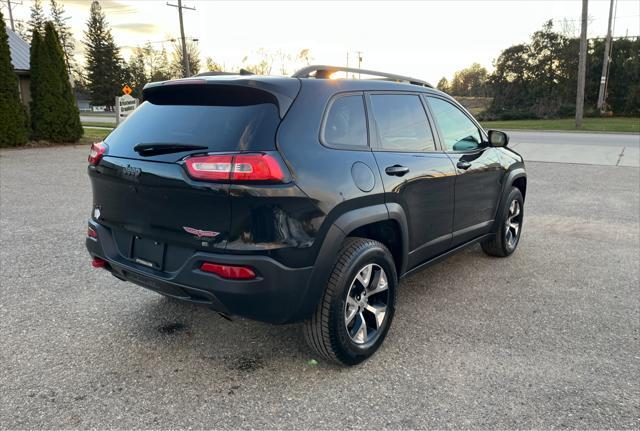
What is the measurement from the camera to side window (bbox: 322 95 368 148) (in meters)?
2.94

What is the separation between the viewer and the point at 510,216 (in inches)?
209

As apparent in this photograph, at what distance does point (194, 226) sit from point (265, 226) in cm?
41

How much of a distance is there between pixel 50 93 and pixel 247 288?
16890 millimetres

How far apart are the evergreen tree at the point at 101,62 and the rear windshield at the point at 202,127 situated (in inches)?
2763

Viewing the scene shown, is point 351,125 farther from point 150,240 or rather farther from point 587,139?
point 587,139

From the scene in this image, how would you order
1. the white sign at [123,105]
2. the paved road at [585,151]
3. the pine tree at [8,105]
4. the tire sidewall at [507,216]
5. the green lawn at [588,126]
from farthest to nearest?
1. the green lawn at [588,126]
2. the white sign at [123,105]
3. the pine tree at [8,105]
4. the paved road at [585,151]
5. the tire sidewall at [507,216]

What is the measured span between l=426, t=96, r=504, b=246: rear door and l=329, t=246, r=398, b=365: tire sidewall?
3.79ft

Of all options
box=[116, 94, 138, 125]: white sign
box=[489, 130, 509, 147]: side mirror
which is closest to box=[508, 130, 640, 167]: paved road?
box=[489, 130, 509, 147]: side mirror

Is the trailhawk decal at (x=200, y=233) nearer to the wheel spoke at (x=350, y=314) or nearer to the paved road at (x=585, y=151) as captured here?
the wheel spoke at (x=350, y=314)

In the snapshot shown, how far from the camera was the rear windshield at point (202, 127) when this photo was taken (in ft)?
8.60

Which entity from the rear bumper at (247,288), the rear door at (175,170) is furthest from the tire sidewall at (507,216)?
the rear door at (175,170)

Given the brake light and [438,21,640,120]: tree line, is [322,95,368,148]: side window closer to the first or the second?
the brake light

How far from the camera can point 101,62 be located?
67.0 meters

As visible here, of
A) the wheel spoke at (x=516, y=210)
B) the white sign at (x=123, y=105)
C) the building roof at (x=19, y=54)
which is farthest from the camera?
the white sign at (x=123, y=105)
